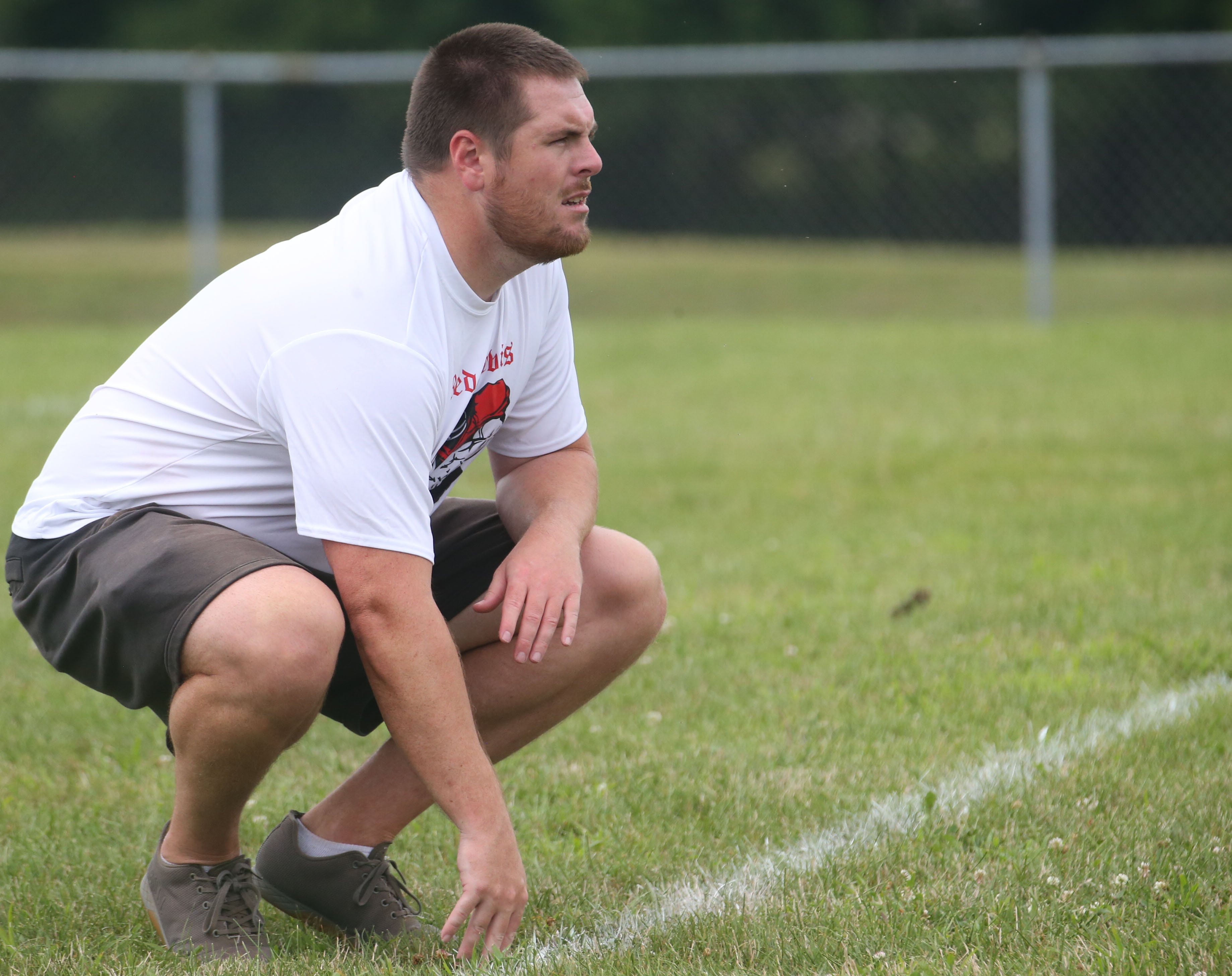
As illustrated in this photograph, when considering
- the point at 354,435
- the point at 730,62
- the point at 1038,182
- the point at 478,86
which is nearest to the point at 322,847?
the point at 354,435

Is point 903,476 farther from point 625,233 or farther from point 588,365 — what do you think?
point 625,233

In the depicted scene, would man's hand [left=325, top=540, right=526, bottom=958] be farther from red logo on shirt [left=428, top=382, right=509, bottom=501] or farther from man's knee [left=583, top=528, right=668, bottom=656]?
man's knee [left=583, top=528, right=668, bottom=656]

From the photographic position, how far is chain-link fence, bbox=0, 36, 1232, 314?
1758cm

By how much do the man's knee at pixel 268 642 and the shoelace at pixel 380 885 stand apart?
0.43m

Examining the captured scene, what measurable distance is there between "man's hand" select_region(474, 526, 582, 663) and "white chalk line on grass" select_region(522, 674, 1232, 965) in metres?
0.50

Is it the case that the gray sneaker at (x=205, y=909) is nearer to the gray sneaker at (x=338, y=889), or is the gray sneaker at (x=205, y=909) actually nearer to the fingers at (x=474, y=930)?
the gray sneaker at (x=338, y=889)

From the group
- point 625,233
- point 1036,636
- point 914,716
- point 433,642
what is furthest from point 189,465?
point 625,233

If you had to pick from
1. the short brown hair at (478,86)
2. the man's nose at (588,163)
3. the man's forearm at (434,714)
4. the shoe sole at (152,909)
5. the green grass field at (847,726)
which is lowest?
the green grass field at (847,726)

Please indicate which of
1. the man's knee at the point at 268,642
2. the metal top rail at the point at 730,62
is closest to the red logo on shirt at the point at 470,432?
the man's knee at the point at 268,642

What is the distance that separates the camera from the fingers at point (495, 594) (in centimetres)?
248

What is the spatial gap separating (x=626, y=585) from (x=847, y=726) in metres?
1.06

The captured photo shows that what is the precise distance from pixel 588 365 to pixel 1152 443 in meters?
4.44

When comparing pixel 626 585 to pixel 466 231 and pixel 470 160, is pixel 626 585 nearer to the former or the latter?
pixel 466 231

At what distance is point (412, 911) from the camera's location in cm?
257
